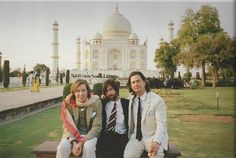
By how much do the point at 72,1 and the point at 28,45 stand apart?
0.83 metres

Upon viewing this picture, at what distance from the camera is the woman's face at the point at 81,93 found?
2078 mm

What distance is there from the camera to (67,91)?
3252mm

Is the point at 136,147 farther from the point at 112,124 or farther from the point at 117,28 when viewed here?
the point at 117,28

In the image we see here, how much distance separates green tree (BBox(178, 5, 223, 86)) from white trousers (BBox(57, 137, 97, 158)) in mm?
2952

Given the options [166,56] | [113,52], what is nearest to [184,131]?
[166,56]

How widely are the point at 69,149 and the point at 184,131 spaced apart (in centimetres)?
174

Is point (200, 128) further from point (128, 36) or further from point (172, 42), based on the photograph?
point (128, 36)

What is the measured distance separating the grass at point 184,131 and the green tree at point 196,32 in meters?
0.60

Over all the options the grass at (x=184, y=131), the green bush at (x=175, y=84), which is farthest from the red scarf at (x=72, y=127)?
the green bush at (x=175, y=84)

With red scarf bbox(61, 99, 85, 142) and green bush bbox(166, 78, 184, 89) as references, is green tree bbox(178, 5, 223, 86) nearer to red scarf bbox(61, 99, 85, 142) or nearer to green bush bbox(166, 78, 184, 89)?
green bush bbox(166, 78, 184, 89)

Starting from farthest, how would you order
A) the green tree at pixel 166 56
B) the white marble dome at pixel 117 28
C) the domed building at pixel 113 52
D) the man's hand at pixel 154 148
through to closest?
the domed building at pixel 113 52
the white marble dome at pixel 117 28
the green tree at pixel 166 56
the man's hand at pixel 154 148

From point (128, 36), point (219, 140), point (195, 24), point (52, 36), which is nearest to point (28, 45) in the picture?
point (52, 36)

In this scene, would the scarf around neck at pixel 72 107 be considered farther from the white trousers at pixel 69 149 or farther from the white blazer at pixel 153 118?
the white blazer at pixel 153 118

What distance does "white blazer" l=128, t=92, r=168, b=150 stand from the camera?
1962 millimetres
